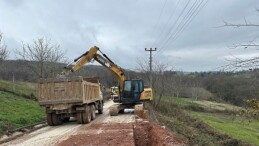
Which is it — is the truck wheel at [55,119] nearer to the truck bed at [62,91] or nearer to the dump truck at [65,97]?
the dump truck at [65,97]

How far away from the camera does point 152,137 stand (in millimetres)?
15062

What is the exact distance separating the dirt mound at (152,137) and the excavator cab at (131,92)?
430 inches

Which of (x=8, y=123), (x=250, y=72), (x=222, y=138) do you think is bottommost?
(x=222, y=138)

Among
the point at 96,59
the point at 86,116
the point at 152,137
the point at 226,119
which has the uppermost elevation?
the point at 96,59

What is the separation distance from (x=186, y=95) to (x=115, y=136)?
73.5 m

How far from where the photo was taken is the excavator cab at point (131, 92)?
29.2m

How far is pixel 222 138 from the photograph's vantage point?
26703 millimetres

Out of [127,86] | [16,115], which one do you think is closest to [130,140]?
[16,115]

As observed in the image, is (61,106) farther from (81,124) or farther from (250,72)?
(250,72)

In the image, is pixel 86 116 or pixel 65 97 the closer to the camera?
pixel 65 97

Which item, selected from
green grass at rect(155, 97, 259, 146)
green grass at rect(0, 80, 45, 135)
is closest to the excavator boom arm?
green grass at rect(0, 80, 45, 135)

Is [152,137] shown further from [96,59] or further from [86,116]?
[96,59]

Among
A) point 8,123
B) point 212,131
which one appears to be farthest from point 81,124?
point 212,131

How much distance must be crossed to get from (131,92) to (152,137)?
1435 centimetres
